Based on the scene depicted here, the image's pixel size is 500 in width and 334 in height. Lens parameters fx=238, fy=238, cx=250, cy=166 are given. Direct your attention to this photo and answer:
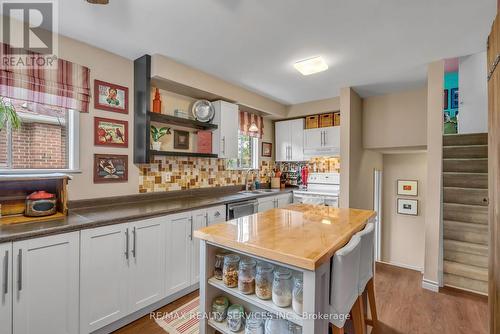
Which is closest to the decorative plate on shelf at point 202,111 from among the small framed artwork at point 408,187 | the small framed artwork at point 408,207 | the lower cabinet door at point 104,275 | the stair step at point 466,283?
the lower cabinet door at point 104,275

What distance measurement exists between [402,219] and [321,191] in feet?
6.15

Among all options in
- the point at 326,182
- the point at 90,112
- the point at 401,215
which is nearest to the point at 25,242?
the point at 90,112

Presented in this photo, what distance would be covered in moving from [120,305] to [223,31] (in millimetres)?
2444

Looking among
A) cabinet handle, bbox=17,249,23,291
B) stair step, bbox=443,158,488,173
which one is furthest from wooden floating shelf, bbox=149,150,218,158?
stair step, bbox=443,158,488,173

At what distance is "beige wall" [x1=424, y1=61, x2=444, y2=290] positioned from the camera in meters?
2.62

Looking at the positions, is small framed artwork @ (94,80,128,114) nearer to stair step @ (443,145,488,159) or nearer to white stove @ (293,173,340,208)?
white stove @ (293,173,340,208)

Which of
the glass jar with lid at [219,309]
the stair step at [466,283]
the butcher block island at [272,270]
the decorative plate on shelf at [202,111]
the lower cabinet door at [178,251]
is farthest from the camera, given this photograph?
the decorative plate on shelf at [202,111]

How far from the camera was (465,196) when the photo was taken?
2668 mm

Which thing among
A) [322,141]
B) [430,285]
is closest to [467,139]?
[430,285]

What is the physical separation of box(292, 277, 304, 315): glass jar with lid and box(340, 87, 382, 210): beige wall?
266 centimetres

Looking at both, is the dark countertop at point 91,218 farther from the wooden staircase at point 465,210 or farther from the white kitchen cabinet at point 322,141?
the wooden staircase at point 465,210

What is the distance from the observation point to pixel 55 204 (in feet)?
6.25

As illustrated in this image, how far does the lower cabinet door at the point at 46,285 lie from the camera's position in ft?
4.71

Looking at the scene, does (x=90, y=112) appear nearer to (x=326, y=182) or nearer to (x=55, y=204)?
(x=55, y=204)
